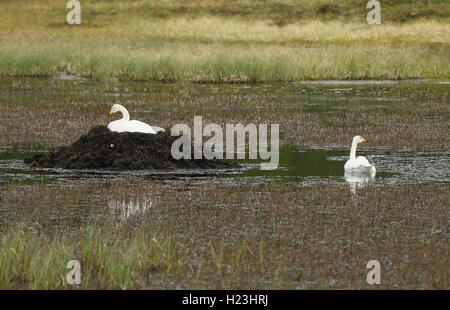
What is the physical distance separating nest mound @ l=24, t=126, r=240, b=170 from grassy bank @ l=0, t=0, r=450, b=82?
20.4 meters

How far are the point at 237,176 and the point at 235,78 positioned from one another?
71.8 feet

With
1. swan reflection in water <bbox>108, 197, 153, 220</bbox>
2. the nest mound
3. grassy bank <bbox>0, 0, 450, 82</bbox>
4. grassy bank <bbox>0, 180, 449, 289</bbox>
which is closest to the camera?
grassy bank <bbox>0, 180, 449, 289</bbox>

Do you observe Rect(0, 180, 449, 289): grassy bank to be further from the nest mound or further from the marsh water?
the nest mound

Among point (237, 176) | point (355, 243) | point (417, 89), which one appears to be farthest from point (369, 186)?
point (417, 89)

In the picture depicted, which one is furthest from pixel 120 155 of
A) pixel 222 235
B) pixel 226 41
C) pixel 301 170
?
pixel 226 41

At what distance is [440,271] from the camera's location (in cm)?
946

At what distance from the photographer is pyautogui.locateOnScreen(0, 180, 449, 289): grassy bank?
9.15 m

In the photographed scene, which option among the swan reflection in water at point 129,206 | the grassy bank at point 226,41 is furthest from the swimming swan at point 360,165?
the grassy bank at point 226,41

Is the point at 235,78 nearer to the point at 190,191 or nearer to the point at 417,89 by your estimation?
the point at 417,89

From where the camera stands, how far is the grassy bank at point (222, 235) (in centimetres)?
915

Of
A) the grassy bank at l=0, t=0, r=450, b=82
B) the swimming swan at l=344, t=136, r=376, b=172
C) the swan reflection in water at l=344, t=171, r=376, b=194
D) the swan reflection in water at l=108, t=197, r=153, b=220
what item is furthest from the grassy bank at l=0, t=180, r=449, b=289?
the grassy bank at l=0, t=0, r=450, b=82

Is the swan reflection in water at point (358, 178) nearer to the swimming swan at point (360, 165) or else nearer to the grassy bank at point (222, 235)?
the swimming swan at point (360, 165)

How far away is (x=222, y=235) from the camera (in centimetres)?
1104

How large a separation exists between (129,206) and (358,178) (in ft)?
15.0
